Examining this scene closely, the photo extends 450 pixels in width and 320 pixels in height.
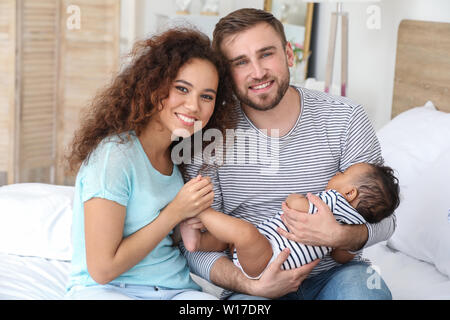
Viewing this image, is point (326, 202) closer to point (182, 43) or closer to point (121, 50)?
point (182, 43)

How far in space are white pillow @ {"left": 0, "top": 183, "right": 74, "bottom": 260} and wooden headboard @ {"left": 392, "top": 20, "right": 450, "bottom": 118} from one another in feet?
4.89

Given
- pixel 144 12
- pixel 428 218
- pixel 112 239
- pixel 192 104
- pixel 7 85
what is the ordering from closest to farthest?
pixel 112 239, pixel 192 104, pixel 428 218, pixel 7 85, pixel 144 12

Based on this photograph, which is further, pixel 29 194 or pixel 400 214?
pixel 29 194

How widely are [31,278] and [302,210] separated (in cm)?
82

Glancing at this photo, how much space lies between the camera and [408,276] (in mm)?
1679

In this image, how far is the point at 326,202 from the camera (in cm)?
141

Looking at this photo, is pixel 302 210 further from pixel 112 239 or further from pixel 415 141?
pixel 415 141

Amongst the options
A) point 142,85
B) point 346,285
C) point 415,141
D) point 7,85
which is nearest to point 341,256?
point 346,285

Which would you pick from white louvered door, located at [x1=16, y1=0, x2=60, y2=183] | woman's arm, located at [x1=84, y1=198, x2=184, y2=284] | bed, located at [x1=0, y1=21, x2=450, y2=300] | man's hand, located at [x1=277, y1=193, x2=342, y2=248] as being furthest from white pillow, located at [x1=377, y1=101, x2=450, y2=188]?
white louvered door, located at [x1=16, y1=0, x2=60, y2=183]

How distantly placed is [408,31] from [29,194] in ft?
5.51

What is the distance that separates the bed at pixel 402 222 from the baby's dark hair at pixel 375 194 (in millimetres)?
249
